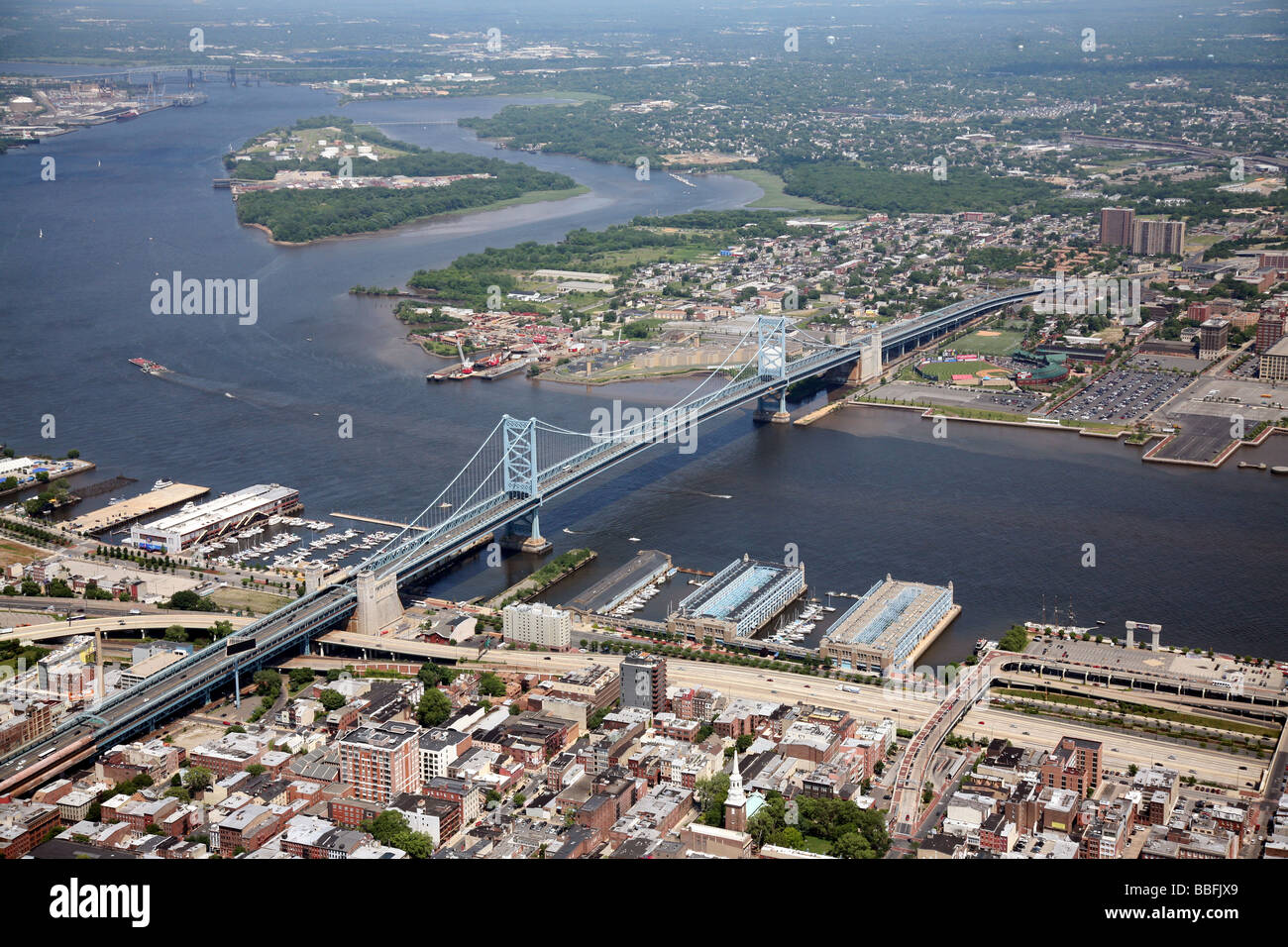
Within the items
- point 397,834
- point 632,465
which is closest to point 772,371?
point 632,465

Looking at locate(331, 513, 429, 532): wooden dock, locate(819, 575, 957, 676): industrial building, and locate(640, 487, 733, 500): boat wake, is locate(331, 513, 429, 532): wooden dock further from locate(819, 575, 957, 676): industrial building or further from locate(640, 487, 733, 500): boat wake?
locate(819, 575, 957, 676): industrial building

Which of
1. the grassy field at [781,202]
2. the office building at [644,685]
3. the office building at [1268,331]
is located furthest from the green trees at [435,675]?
the grassy field at [781,202]

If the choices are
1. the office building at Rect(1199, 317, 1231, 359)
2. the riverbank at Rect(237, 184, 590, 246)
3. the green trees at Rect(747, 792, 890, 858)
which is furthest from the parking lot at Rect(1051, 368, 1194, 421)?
the riverbank at Rect(237, 184, 590, 246)

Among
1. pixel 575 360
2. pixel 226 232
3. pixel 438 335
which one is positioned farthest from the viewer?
pixel 226 232
